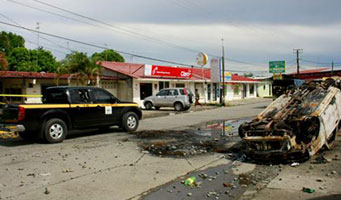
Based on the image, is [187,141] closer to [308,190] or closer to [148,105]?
[308,190]

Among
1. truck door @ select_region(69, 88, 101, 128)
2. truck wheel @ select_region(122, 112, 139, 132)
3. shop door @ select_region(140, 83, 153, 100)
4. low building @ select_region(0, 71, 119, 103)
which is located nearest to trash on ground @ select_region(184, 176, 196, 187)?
truck door @ select_region(69, 88, 101, 128)

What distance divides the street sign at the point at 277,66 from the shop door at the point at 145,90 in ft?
95.8

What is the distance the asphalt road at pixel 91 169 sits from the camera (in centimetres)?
535

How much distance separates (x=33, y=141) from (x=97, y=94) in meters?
Result: 2.68

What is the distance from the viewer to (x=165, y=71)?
29719 mm

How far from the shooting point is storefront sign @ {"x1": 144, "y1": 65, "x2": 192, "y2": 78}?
92.1 ft

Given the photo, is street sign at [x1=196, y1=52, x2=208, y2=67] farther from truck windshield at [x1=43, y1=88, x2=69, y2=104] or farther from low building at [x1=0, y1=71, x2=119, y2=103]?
truck windshield at [x1=43, y1=88, x2=69, y2=104]

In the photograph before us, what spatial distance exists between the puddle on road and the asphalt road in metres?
0.46

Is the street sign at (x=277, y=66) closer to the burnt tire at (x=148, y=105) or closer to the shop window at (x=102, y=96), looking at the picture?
the burnt tire at (x=148, y=105)

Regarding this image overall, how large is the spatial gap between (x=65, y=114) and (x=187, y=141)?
4059 millimetres

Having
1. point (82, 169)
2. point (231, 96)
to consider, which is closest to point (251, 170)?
point (82, 169)

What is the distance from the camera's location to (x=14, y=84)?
2059cm

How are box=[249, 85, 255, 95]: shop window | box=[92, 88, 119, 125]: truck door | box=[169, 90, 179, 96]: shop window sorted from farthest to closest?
box=[249, 85, 255, 95]: shop window, box=[169, 90, 179, 96]: shop window, box=[92, 88, 119, 125]: truck door

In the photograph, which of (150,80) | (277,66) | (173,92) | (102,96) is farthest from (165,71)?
(277,66)
